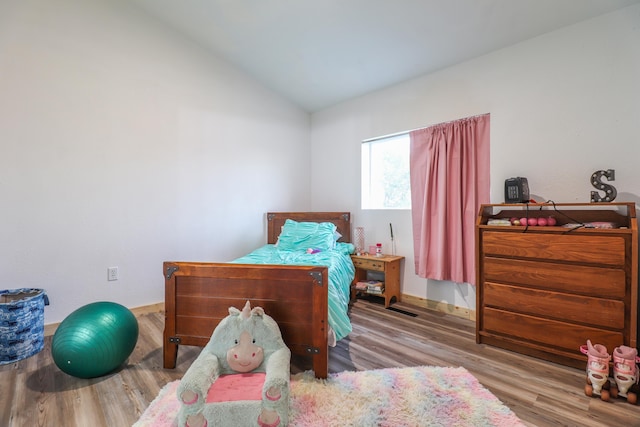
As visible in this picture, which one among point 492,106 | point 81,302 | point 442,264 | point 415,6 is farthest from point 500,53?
point 81,302

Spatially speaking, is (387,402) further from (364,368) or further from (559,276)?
(559,276)

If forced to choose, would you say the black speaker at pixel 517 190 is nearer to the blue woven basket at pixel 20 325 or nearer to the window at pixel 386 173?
the window at pixel 386 173

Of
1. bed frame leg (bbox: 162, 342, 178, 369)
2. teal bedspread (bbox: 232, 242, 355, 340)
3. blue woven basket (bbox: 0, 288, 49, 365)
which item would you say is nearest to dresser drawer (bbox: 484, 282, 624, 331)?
teal bedspread (bbox: 232, 242, 355, 340)

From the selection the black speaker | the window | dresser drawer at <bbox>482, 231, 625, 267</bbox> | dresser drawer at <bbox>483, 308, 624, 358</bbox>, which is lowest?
dresser drawer at <bbox>483, 308, 624, 358</bbox>

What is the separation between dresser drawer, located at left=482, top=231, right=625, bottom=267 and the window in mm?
1215

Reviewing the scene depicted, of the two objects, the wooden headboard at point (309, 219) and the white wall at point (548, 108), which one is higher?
the white wall at point (548, 108)

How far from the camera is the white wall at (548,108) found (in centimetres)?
201

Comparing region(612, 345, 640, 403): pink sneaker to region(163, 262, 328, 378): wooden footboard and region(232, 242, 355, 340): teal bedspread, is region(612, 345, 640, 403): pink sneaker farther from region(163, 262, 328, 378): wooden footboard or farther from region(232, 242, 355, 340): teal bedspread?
region(163, 262, 328, 378): wooden footboard

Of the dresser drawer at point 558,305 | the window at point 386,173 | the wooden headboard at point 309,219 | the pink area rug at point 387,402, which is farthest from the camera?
the wooden headboard at point 309,219

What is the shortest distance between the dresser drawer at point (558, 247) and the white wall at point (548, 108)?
0.52 m

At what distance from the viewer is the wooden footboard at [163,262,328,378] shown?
66.5 inches

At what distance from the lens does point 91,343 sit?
1.65 m

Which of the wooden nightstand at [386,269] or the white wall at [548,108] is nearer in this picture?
the white wall at [548,108]

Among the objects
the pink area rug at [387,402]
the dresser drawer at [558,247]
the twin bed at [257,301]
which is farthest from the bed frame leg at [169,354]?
the dresser drawer at [558,247]
